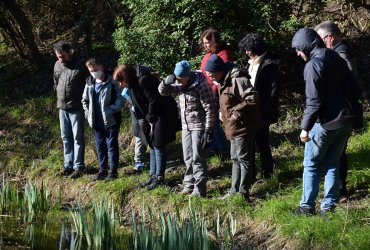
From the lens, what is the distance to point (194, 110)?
6492mm

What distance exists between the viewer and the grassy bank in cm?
553

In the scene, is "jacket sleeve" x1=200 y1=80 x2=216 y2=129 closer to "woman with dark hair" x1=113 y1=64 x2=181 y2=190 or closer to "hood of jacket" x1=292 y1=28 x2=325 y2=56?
"woman with dark hair" x1=113 y1=64 x2=181 y2=190

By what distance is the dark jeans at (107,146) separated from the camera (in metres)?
7.62

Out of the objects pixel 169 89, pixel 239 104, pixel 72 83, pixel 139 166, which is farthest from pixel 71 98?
pixel 239 104

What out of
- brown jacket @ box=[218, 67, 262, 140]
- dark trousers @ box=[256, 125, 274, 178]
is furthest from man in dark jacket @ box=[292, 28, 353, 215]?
dark trousers @ box=[256, 125, 274, 178]

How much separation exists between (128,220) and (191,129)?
1298 mm

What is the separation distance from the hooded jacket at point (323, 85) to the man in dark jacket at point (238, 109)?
819mm

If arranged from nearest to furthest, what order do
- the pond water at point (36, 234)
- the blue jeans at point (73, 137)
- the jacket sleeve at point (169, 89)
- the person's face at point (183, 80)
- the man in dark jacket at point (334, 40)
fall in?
the man in dark jacket at point (334, 40) → the pond water at point (36, 234) → the person's face at point (183, 80) → the jacket sleeve at point (169, 89) → the blue jeans at point (73, 137)

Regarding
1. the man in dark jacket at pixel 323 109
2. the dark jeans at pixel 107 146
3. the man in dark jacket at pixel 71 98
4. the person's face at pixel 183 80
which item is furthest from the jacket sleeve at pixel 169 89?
the man in dark jacket at pixel 71 98

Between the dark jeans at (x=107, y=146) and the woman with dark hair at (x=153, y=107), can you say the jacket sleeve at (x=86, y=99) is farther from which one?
the woman with dark hair at (x=153, y=107)

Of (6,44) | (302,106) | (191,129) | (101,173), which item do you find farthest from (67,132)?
(6,44)

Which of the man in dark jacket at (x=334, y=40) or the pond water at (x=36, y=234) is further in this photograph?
the pond water at (x=36, y=234)

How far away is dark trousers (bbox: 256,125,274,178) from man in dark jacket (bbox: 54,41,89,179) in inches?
96.8

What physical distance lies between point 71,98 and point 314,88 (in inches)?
143
